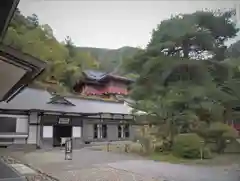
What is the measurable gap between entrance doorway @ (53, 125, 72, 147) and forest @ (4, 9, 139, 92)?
6.76ft

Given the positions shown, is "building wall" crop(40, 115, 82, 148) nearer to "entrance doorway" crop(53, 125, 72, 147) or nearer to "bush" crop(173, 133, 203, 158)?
"entrance doorway" crop(53, 125, 72, 147)

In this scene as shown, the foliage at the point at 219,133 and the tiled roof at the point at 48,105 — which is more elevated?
the tiled roof at the point at 48,105

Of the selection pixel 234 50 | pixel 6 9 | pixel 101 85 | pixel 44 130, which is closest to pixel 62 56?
pixel 101 85

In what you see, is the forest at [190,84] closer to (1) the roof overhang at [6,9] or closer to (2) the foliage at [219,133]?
(2) the foliage at [219,133]

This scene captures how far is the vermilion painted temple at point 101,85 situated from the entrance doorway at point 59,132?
3.76 meters

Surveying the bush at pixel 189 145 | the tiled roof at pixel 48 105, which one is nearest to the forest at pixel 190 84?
the bush at pixel 189 145

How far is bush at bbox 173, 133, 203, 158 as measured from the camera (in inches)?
189

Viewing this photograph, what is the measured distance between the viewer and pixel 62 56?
11844 millimetres

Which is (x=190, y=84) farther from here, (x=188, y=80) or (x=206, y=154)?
(x=206, y=154)

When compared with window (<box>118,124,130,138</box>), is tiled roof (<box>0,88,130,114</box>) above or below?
above

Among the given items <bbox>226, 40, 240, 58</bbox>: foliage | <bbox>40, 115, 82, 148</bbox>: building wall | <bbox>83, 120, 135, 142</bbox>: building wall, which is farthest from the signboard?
<bbox>226, 40, 240, 58</bbox>: foliage

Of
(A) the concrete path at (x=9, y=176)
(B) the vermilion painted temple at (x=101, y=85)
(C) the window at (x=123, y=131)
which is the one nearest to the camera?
(A) the concrete path at (x=9, y=176)

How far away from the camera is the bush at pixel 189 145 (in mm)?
4801

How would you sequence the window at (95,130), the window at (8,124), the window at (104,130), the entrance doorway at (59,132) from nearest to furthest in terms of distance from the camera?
the window at (8,124) → the entrance doorway at (59,132) → the window at (95,130) → the window at (104,130)
